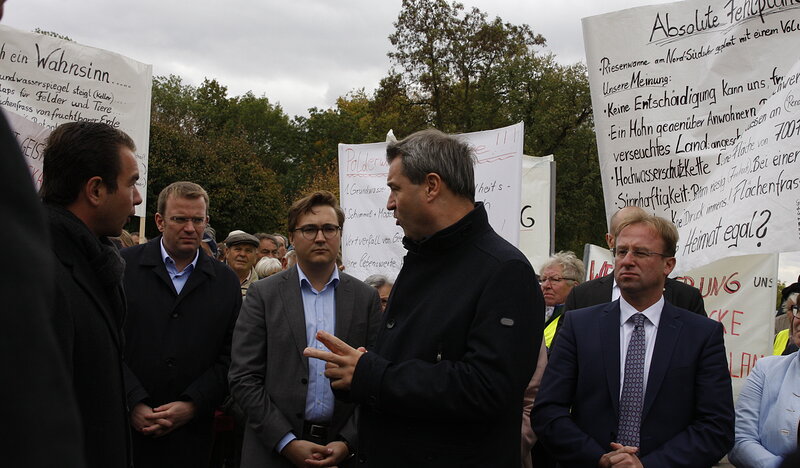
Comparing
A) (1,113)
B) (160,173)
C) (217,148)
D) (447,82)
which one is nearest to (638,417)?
(1,113)

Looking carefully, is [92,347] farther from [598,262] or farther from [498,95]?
[498,95]

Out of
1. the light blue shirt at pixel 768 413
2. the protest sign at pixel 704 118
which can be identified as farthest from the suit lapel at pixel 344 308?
the protest sign at pixel 704 118

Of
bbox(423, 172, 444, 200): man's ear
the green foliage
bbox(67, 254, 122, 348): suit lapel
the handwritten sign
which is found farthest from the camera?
the green foliage

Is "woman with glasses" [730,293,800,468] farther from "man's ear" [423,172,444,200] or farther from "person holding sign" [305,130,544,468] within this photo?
"man's ear" [423,172,444,200]

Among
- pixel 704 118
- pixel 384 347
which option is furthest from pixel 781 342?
pixel 384 347

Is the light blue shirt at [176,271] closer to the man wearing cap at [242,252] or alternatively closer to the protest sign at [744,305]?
the man wearing cap at [242,252]

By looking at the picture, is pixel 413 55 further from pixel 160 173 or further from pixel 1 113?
pixel 1 113

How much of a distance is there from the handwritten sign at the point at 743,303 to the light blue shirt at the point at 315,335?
9.89ft

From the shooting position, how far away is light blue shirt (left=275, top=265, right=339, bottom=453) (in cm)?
404

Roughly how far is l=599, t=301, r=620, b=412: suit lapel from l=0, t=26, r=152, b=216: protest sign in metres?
4.93

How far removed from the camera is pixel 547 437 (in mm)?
3586

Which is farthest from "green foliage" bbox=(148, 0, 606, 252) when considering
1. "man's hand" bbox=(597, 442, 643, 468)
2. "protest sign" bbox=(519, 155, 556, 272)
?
"man's hand" bbox=(597, 442, 643, 468)

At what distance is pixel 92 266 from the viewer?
259cm

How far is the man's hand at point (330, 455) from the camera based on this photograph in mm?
3815
